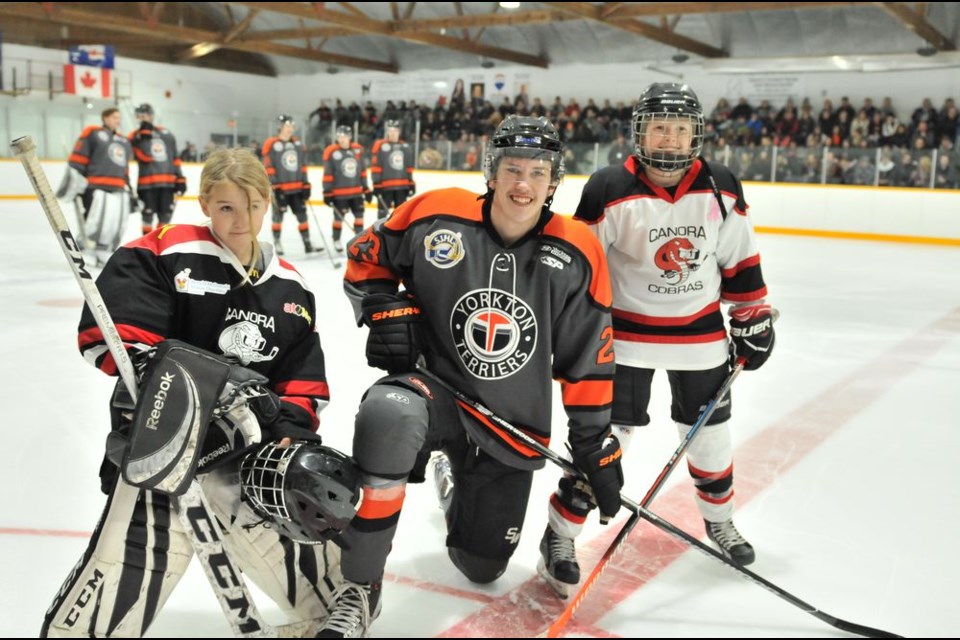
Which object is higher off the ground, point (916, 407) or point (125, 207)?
point (125, 207)

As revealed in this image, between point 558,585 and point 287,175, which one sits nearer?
point 558,585

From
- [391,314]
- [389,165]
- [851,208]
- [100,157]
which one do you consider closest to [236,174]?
[391,314]

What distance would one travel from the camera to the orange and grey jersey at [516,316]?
5.95 feet

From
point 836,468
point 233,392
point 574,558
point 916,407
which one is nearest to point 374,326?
point 233,392

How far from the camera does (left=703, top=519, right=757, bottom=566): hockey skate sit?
2123 mm

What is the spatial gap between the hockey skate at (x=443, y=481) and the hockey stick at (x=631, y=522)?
44 cm

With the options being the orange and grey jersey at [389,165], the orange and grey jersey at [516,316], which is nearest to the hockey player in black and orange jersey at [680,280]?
the orange and grey jersey at [516,316]

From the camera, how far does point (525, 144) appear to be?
178cm

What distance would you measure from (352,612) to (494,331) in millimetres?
604

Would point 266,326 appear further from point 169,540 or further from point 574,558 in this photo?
point 574,558

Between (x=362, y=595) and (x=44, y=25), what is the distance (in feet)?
62.0

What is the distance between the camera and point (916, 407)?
11.7 feet

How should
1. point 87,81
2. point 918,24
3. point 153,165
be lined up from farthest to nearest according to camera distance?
point 87,81 → point 918,24 → point 153,165

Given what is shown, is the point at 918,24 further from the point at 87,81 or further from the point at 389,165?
the point at 87,81
